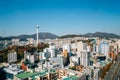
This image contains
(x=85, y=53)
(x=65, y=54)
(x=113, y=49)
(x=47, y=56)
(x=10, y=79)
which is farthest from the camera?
(x=113, y=49)

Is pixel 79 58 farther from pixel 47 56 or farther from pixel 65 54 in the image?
pixel 47 56

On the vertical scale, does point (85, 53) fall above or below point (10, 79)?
above

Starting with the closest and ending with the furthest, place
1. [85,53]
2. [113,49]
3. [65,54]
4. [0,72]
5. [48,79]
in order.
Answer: [48,79], [0,72], [85,53], [65,54], [113,49]

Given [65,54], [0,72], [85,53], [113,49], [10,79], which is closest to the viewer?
[10,79]

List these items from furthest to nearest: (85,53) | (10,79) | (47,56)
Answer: (47,56), (85,53), (10,79)

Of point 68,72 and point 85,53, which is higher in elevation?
point 85,53

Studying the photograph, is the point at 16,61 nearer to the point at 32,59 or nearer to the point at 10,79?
the point at 32,59

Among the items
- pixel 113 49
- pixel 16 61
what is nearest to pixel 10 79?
pixel 16 61

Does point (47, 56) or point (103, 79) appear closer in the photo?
point (103, 79)

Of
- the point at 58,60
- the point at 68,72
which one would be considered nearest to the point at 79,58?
the point at 58,60
